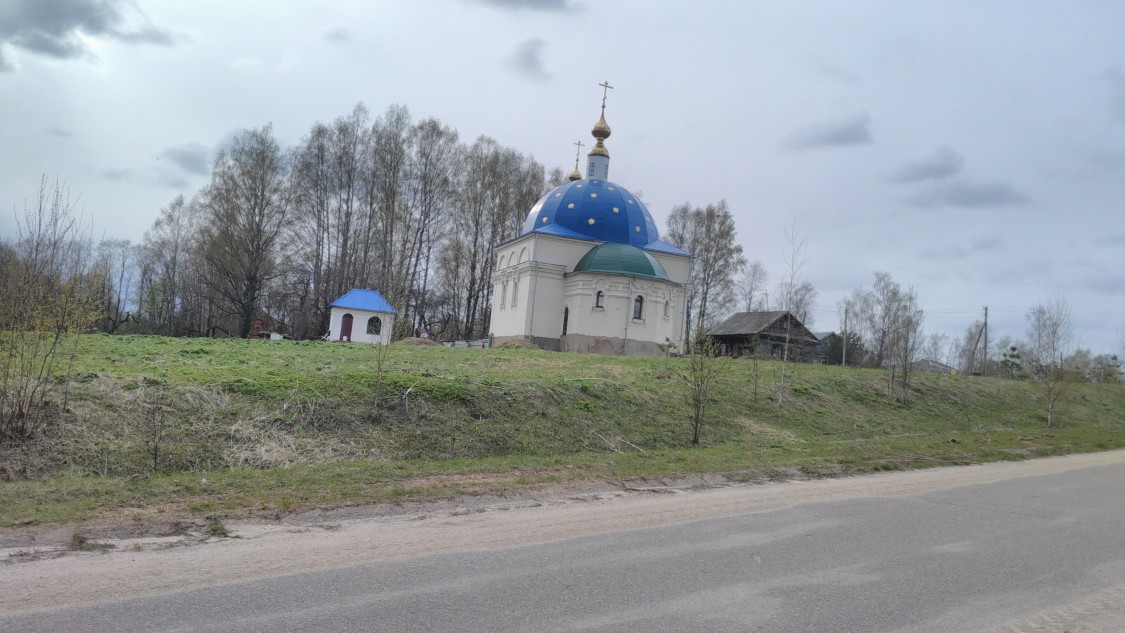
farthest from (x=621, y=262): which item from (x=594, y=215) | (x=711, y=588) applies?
(x=711, y=588)

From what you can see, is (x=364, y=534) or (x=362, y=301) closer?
(x=364, y=534)

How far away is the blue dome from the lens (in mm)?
40844

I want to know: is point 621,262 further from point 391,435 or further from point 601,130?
point 391,435

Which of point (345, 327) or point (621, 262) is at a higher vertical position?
point (621, 262)

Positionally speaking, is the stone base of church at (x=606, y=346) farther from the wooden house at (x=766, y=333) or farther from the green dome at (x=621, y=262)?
the wooden house at (x=766, y=333)

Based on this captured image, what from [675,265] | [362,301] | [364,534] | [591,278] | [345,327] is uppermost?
[675,265]

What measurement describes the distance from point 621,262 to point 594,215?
5.02 meters

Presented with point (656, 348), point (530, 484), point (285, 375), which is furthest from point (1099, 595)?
point (656, 348)

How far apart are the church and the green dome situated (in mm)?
51

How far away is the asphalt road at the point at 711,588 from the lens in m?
4.43

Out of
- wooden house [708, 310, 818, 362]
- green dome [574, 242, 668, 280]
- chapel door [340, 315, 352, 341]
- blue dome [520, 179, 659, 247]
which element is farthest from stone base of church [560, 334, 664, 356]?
chapel door [340, 315, 352, 341]

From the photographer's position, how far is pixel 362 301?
44.6 m

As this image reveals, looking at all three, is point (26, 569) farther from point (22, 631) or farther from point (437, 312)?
point (437, 312)

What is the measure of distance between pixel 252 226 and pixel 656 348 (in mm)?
24409
